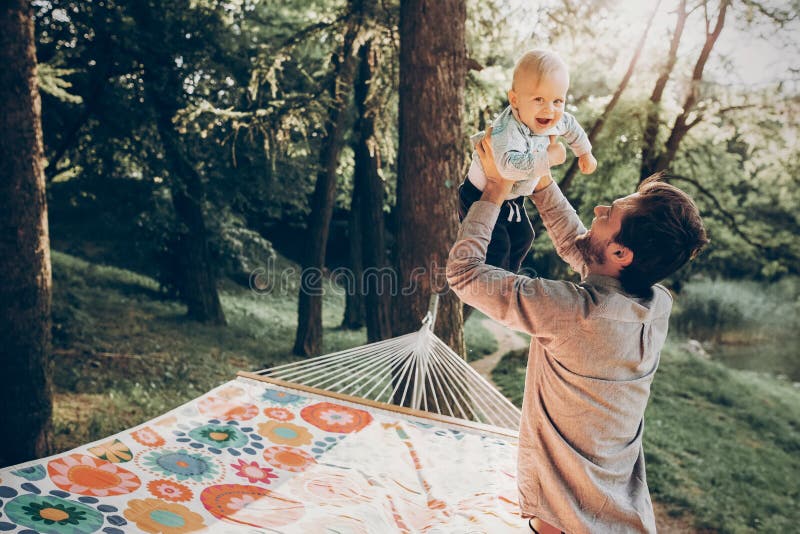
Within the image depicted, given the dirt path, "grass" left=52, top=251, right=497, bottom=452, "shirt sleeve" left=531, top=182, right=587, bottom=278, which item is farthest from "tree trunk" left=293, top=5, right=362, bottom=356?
"shirt sleeve" left=531, top=182, right=587, bottom=278

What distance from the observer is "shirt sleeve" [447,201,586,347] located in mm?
1178

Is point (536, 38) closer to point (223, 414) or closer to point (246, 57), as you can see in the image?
point (223, 414)

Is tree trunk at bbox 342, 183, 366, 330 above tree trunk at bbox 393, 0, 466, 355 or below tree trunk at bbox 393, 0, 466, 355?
below

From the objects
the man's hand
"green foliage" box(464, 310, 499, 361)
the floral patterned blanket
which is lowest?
"green foliage" box(464, 310, 499, 361)

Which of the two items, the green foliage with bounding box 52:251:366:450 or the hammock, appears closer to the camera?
the hammock

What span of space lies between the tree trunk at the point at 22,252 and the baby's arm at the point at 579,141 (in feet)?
8.39

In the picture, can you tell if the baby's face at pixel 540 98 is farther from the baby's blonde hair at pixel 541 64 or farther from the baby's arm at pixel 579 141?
the baby's arm at pixel 579 141

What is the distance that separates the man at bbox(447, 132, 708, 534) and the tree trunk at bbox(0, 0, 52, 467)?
247 cm

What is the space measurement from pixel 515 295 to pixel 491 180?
30cm

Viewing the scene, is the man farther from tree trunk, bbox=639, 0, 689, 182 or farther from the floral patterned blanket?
tree trunk, bbox=639, 0, 689, 182

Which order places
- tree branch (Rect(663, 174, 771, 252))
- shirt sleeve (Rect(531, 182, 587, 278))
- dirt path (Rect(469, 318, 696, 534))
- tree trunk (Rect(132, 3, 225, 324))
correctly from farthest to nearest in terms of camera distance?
tree trunk (Rect(132, 3, 225, 324)) < tree branch (Rect(663, 174, 771, 252)) < dirt path (Rect(469, 318, 696, 534)) < shirt sleeve (Rect(531, 182, 587, 278))

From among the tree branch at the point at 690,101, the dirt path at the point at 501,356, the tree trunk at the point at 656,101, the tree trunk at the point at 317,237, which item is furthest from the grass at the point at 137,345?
the tree branch at the point at 690,101

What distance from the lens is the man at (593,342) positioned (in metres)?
1.17

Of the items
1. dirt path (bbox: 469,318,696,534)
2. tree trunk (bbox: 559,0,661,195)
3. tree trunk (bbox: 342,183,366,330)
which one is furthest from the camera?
tree trunk (bbox: 342,183,366,330)
